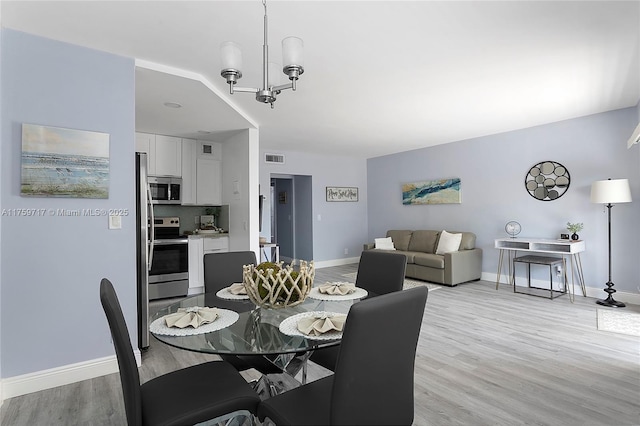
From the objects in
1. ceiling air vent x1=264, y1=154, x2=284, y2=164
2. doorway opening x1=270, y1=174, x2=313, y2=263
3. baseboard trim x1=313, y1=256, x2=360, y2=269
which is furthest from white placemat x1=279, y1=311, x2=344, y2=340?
doorway opening x1=270, y1=174, x2=313, y2=263

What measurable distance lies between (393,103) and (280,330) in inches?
128

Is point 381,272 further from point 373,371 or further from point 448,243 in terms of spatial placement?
point 448,243

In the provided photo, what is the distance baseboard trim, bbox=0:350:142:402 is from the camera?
7.40 feet

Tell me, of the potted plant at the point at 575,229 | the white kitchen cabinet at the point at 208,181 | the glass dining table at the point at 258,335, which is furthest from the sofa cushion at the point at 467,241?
the glass dining table at the point at 258,335

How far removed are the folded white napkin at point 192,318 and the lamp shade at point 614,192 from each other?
4.66 meters

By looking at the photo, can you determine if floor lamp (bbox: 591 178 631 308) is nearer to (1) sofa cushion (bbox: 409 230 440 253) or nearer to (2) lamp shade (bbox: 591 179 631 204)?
(2) lamp shade (bbox: 591 179 631 204)

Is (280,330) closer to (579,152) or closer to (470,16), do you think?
(470,16)

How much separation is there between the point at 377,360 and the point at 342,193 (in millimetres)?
6772

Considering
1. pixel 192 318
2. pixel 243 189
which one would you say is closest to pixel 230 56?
pixel 192 318

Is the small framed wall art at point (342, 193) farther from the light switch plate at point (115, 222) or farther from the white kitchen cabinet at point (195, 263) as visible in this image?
the light switch plate at point (115, 222)

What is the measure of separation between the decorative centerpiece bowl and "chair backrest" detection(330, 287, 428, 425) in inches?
25.7

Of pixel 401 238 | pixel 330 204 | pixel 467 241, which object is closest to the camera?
pixel 467 241

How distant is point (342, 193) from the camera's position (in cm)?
786

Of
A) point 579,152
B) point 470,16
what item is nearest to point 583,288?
point 579,152
